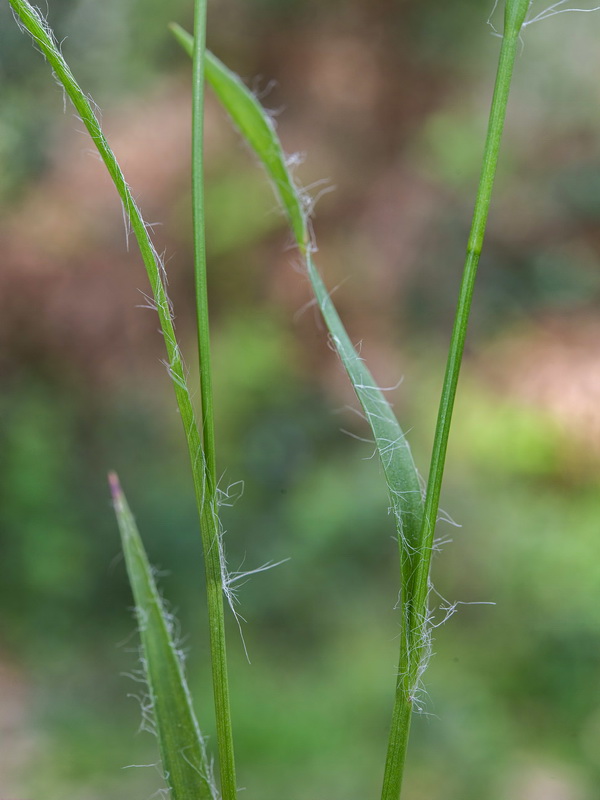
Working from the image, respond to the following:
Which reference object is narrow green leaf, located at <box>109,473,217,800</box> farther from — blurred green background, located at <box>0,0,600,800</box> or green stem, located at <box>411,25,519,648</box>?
blurred green background, located at <box>0,0,600,800</box>

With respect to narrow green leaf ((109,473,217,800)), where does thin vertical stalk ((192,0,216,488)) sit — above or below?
above

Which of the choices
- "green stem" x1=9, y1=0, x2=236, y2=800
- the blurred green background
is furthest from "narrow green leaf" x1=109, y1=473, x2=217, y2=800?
the blurred green background

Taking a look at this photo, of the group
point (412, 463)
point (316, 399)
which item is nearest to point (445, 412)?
point (412, 463)

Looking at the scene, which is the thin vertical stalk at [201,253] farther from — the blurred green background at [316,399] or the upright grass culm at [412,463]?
the blurred green background at [316,399]

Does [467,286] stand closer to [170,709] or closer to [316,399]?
[170,709]

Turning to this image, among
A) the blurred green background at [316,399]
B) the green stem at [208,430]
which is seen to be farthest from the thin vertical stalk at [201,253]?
the blurred green background at [316,399]

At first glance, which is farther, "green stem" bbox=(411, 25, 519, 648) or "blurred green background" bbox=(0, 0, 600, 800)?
"blurred green background" bbox=(0, 0, 600, 800)
